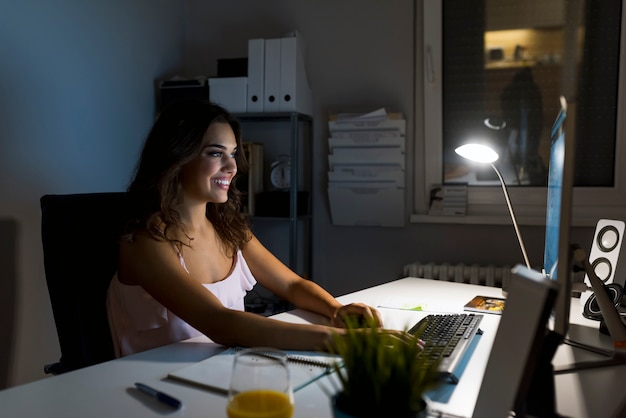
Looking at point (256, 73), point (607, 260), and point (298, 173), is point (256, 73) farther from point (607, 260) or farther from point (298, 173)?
point (607, 260)

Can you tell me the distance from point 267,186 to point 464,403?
6.66ft

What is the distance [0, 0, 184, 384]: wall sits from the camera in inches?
80.3

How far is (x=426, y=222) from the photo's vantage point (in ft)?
8.74

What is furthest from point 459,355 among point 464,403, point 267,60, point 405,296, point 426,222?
point 267,60

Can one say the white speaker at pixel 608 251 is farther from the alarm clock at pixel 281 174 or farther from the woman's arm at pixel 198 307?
the alarm clock at pixel 281 174

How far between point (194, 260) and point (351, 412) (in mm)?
1029

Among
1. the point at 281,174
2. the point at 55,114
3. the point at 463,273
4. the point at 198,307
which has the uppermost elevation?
the point at 55,114

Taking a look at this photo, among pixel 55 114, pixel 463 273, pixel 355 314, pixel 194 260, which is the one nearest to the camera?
pixel 355 314

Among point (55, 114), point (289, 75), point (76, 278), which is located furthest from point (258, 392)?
point (289, 75)

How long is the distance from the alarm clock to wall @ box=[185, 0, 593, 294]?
14 centimetres

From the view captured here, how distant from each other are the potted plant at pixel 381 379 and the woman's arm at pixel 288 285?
874 millimetres

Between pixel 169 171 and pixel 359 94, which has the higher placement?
pixel 359 94

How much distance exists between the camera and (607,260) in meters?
1.67

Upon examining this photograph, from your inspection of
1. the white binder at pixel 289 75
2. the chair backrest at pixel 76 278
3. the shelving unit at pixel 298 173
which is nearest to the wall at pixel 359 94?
the shelving unit at pixel 298 173
